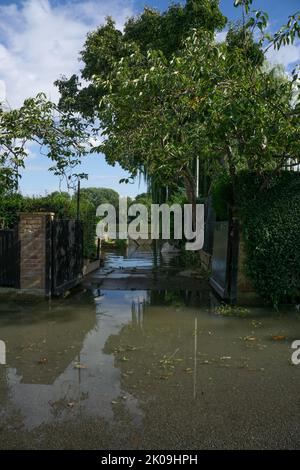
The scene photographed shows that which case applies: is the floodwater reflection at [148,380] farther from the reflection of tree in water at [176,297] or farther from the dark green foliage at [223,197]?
the dark green foliage at [223,197]

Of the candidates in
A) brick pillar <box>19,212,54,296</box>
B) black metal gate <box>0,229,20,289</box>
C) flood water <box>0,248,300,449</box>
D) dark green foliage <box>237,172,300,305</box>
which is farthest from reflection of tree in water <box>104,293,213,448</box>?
black metal gate <box>0,229,20,289</box>

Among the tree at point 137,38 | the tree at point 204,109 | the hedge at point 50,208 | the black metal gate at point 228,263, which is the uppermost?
the tree at point 137,38

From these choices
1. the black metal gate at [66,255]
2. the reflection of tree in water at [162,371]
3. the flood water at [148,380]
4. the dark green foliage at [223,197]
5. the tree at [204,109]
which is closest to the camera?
the flood water at [148,380]

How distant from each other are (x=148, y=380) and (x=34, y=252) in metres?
5.52

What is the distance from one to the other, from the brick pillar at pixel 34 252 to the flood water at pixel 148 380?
4.28ft

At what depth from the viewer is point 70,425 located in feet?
12.0

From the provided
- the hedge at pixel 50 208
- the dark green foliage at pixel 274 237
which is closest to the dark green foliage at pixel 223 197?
the dark green foliage at pixel 274 237

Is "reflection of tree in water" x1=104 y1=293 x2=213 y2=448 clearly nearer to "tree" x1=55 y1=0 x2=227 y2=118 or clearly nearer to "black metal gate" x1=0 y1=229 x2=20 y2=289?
"black metal gate" x1=0 y1=229 x2=20 y2=289

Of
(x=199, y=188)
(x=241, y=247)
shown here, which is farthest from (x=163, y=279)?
(x=199, y=188)

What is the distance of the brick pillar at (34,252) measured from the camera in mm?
9484

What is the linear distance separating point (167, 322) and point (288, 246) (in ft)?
9.11

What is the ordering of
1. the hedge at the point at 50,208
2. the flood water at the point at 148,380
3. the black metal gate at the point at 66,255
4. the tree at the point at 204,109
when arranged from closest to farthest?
the flood water at the point at 148,380
the tree at the point at 204,109
the black metal gate at the point at 66,255
the hedge at the point at 50,208

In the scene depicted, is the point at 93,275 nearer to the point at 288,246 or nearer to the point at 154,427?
the point at 288,246
